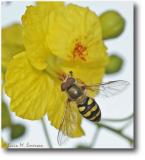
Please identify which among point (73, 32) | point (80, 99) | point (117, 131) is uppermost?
point (73, 32)

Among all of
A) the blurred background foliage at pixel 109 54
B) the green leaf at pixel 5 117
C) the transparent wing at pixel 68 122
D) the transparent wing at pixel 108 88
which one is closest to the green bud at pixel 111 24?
the blurred background foliage at pixel 109 54

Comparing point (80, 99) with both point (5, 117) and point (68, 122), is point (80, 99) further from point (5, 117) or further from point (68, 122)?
point (5, 117)

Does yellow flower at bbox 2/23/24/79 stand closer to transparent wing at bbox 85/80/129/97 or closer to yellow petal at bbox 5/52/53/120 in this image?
yellow petal at bbox 5/52/53/120

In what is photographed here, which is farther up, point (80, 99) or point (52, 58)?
point (52, 58)

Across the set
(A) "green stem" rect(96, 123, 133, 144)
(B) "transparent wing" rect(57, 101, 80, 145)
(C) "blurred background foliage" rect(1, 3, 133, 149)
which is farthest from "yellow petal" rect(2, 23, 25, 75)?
(A) "green stem" rect(96, 123, 133, 144)

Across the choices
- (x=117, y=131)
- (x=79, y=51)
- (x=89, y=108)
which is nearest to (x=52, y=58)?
(x=79, y=51)
